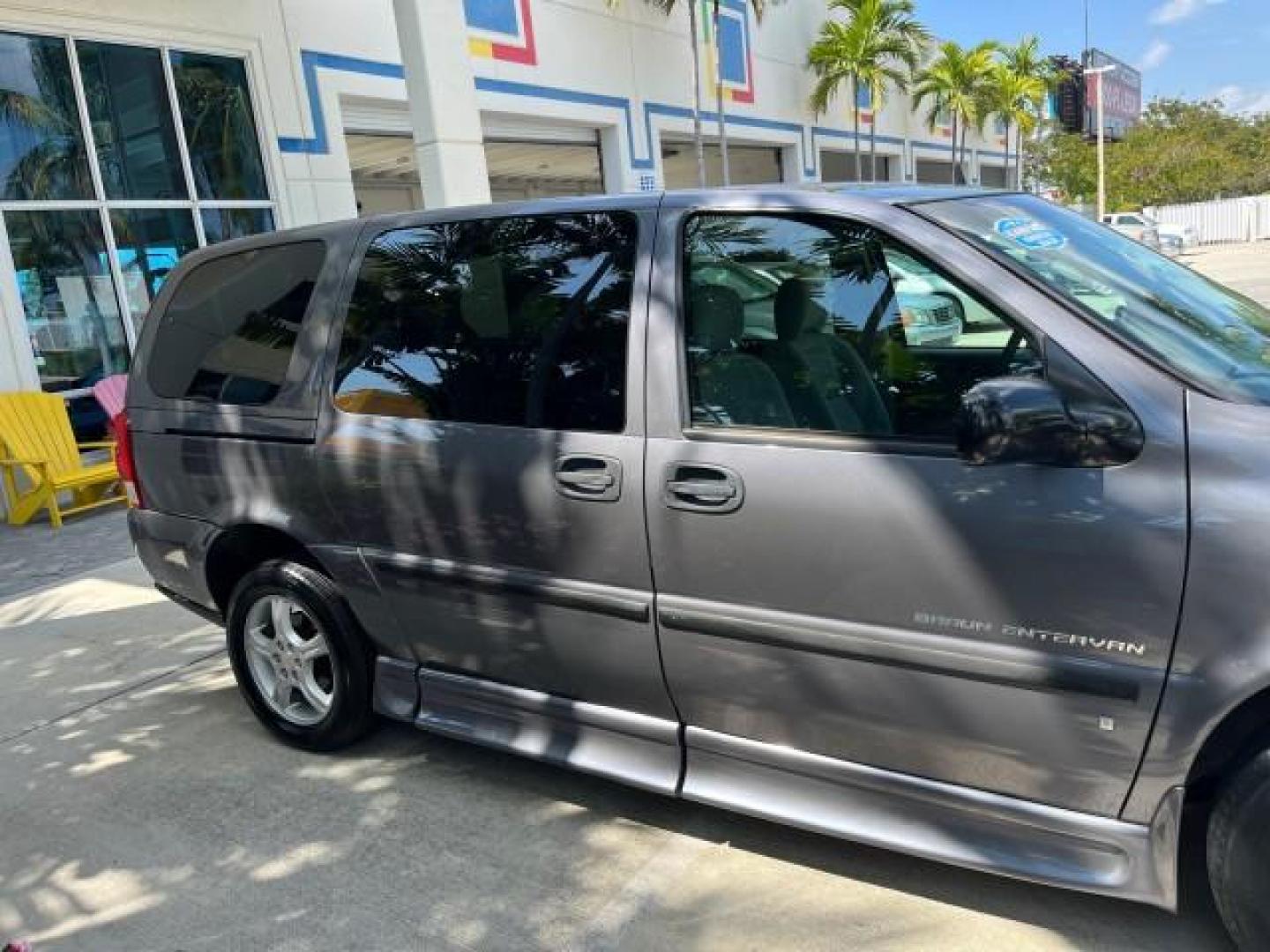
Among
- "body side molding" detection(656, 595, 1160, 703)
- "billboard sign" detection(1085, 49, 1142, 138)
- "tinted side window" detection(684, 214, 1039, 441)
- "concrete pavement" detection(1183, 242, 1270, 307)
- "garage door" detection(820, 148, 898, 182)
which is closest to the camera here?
"body side molding" detection(656, 595, 1160, 703)

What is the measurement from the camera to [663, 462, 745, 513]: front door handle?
7.90 feet

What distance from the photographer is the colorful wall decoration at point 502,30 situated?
12.2 m

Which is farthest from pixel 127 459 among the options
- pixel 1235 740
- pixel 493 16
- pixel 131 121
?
pixel 493 16

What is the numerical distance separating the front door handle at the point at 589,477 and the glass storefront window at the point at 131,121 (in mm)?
8486

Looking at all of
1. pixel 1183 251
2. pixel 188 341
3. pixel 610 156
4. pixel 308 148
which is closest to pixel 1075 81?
pixel 1183 251

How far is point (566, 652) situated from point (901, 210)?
1488 mm

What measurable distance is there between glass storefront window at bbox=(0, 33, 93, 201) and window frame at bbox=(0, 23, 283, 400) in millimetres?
69

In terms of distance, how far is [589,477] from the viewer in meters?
2.62

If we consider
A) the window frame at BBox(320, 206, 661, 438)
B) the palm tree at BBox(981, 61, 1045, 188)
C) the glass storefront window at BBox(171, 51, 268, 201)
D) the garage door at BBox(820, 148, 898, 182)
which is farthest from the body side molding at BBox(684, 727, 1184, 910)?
the palm tree at BBox(981, 61, 1045, 188)

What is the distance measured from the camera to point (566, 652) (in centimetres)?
282

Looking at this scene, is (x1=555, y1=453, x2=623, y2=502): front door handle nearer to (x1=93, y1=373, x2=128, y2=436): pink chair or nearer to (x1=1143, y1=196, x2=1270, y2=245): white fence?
(x1=93, y1=373, x2=128, y2=436): pink chair

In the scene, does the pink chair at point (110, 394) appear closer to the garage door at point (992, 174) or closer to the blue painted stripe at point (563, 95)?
the blue painted stripe at point (563, 95)

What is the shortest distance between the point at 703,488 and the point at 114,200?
29.1ft

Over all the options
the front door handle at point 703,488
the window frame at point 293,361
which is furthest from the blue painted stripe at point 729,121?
the front door handle at point 703,488
